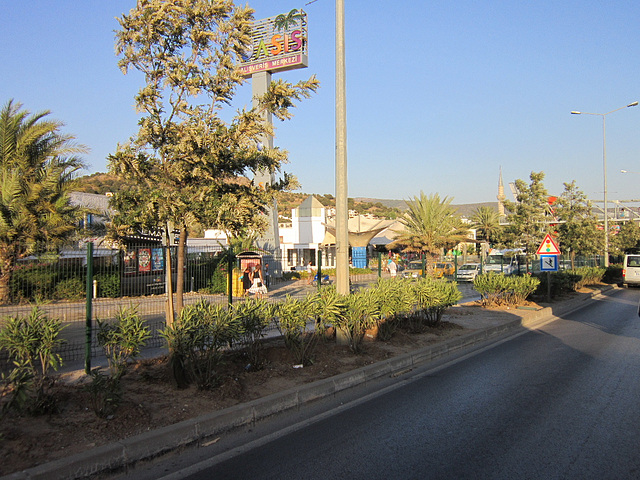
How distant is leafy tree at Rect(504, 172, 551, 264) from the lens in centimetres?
2286

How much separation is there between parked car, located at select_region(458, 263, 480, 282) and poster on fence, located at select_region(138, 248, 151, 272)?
26.3 m

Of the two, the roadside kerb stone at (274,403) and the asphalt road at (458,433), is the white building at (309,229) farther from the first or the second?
the roadside kerb stone at (274,403)

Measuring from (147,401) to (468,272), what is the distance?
104 feet

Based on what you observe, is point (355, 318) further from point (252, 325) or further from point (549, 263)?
point (549, 263)

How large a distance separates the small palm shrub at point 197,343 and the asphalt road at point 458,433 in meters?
1.15

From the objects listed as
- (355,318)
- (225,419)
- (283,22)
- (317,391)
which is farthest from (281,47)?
(225,419)

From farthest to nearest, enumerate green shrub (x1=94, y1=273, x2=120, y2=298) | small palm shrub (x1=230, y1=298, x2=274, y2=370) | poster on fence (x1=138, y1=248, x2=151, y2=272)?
poster on fence (x1=138, y1=248, x2=151, y2=272)
green shrub (x1=94, y1=273, x2=120, y2=298)
small palm shrub (x1=230, y1=298, x2=274, y2=370)

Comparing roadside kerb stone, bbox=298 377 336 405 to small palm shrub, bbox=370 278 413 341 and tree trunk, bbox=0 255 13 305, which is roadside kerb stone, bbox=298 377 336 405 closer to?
small palm shrub, bbox=370 278 413 341

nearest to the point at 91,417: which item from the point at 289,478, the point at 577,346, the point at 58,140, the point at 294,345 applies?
the point at 289,478

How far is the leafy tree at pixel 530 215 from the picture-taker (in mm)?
22859

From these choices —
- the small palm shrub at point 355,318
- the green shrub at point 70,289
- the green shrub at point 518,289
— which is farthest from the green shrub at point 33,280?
the green shrub at point 518,289

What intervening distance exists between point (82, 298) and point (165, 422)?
4585 millimetres

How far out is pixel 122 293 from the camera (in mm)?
11977

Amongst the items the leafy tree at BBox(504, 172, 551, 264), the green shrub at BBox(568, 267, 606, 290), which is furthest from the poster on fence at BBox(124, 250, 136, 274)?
the green shrub at BBox(568, 267, 606, 290)
